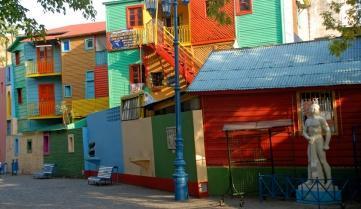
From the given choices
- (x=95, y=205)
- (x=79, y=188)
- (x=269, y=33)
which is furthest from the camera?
(x=269, y=33)

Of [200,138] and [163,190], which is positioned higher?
[200,138]

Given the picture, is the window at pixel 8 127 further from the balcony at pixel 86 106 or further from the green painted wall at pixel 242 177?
the green painted wall at pixel 242 177

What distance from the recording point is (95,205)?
1580cm

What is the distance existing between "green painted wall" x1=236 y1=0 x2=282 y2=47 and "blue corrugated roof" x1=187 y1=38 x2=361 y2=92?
830 centimetres

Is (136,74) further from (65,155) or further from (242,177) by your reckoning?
(242,177)

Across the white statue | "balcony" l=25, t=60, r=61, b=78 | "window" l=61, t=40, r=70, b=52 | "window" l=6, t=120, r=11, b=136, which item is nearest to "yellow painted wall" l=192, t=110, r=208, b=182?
the white statue

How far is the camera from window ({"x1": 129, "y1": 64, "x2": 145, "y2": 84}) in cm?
2867

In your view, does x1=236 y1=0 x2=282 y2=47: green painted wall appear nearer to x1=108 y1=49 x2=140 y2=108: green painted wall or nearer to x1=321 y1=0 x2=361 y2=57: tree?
x1=108 y1=49 x2=140 y2=108: green painted wall

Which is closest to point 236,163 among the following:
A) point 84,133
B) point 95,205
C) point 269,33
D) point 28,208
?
point 95,205

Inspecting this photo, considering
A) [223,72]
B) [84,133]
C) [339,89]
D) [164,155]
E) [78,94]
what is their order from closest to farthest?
[339,89] → [223,72] → [164,155] → [84,133] → [78,94]

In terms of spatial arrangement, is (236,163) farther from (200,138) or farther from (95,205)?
(95,205)

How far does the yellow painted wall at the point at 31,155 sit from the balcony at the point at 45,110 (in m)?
1.40

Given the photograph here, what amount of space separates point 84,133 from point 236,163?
13.6m

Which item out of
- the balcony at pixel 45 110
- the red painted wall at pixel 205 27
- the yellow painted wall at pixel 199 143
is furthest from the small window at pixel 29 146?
the yellow painted wall at pixel 199 143
